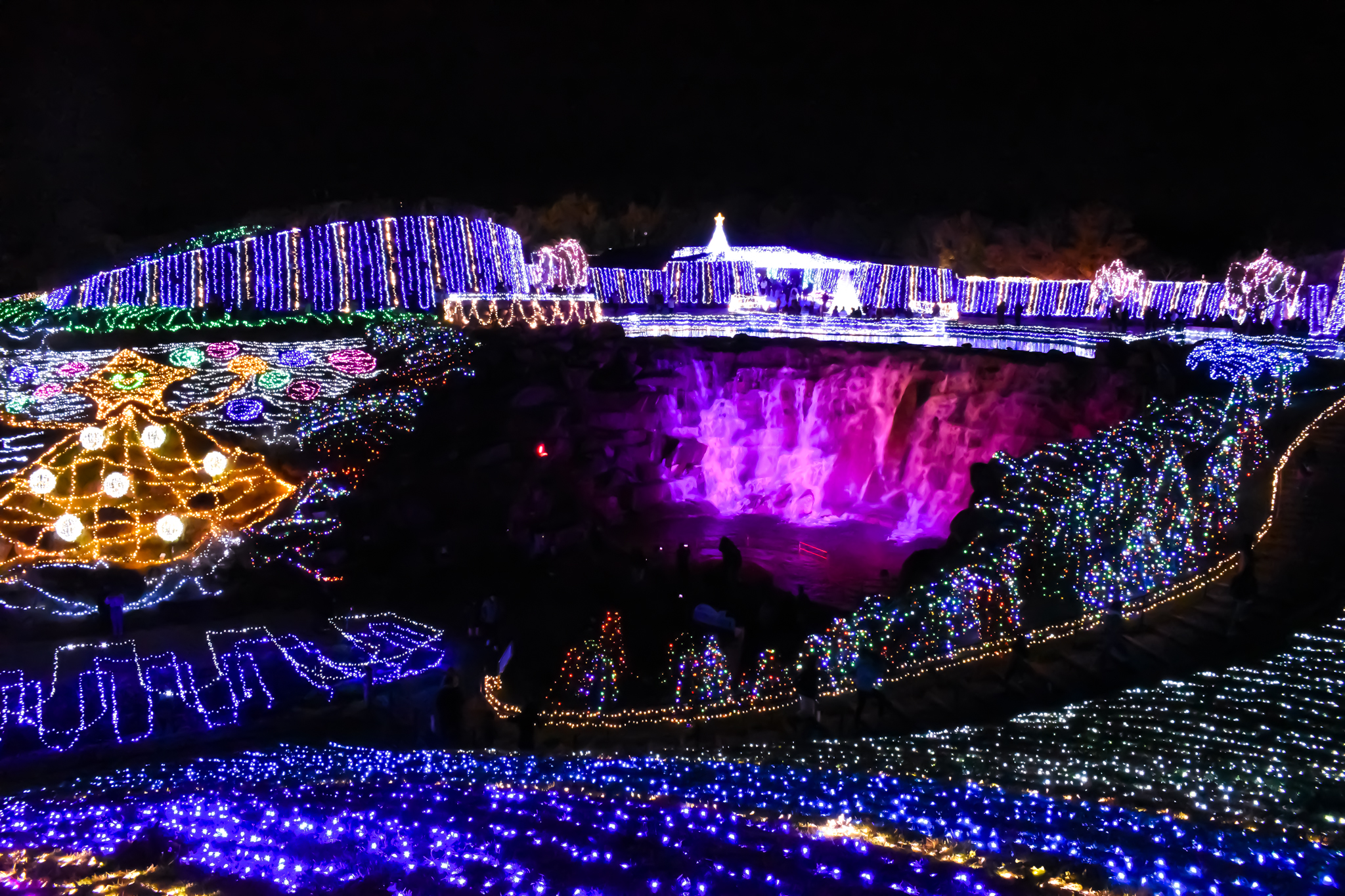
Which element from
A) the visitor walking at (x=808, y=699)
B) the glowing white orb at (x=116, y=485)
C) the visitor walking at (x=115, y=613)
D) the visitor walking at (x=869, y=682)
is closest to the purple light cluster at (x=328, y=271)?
the glowing white orb at (x=116, y=485)

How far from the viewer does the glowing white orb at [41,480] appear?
10055 mm

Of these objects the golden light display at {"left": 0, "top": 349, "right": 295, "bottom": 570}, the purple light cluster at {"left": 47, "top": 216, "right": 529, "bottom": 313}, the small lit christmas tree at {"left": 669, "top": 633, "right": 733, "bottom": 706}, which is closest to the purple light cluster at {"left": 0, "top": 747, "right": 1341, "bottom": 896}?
the small lit christmas tree at {"left": 669, "top": 633, "right": 733, "bottom": 706}

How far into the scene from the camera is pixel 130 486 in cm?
1120

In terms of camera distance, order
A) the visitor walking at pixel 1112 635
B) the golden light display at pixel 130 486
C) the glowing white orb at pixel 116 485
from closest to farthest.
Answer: the visitor walking at pixel 1112 635 → the glowing white orb at pixel 116 485 → the golden light display at pixel 130 486

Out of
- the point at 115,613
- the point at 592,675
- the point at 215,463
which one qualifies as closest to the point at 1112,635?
the point at 592,675

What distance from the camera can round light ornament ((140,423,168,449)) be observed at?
11.2m

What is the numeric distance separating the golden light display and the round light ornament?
0.04ft

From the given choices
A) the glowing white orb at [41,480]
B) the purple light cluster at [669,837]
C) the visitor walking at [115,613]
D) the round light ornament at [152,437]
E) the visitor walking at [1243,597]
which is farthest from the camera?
the round light ornament at [152,437]

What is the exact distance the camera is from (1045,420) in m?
17.1

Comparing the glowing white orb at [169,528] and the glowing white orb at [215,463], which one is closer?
the glowing white orb at [169,528]

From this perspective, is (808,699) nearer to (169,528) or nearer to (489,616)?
(489,616)

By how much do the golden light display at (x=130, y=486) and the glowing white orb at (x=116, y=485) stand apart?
0.04ft

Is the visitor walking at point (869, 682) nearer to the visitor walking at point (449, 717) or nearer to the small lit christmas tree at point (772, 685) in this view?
the small lit christmas tree at point (772, 685)

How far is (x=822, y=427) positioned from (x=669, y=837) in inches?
714
